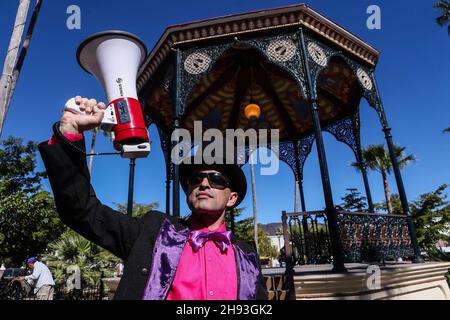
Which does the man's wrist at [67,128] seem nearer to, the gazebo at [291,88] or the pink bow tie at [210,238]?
the pink bow tie at [210,238]

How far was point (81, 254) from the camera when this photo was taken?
10430 millimetres

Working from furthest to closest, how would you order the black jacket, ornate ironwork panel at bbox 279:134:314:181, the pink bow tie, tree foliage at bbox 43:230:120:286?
ornate ironwork panel at bbox 279:134:314:181
tree foliage at bbox 43:230:120:286
the pink bow tie
the black jacket

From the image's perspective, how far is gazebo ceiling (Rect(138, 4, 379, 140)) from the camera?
21.5 ft

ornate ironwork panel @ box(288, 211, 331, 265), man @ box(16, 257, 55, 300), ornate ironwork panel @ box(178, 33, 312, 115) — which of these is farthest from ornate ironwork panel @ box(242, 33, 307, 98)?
man @ box(16, 257, 55, 300)

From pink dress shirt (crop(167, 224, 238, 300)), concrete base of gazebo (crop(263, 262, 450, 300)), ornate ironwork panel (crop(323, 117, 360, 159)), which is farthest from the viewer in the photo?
ornate ironwork panel (crop(323, 117, 360, 159))

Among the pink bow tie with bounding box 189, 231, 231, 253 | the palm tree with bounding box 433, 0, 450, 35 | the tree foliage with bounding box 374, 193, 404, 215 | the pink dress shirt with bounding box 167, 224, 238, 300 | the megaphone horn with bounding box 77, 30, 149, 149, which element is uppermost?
the palm tree with bounding box 433, 0, 450, 35

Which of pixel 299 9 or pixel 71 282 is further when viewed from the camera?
pixel 71 282

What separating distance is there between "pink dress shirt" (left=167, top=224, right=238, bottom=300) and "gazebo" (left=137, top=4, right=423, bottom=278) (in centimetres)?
288

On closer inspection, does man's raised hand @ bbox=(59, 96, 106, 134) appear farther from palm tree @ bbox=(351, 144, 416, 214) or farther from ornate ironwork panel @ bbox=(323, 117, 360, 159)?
palm tree @ bbox=(351, 144, 416, 214)

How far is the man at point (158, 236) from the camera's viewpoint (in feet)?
4.29

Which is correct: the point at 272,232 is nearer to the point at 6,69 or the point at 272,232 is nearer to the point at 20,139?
the point at 20,139

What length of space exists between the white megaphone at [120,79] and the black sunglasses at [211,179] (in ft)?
1.60
